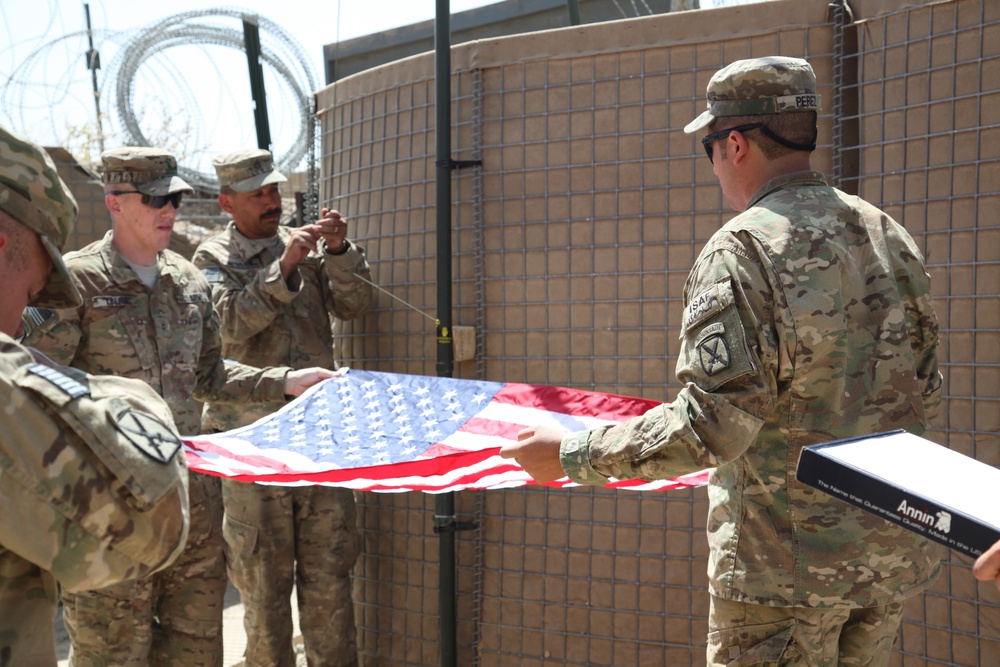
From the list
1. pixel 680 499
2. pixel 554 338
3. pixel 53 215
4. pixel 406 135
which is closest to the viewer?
pixel 53 215

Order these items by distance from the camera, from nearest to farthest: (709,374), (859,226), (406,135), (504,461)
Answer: (709,374) < (859,226) < (504,461) < (406,135)

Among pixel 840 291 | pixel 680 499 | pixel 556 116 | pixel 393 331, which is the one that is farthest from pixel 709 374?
pixel 393 331

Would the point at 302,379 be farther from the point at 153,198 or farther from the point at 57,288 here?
the point at 57,288

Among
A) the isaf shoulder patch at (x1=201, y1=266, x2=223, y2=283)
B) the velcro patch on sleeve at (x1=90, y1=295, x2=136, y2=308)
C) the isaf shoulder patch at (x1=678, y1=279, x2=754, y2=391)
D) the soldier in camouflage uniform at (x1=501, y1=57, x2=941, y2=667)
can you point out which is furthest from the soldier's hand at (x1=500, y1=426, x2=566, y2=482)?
the isaf shoulder patch at (x1=201, y1=266, x2=223, y2=283)

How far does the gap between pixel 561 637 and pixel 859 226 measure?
2.57 meters

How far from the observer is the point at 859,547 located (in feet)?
8.03

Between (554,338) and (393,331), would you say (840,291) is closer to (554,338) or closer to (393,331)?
(554,338)

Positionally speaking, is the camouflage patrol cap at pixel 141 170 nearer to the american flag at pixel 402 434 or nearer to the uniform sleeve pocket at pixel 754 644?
the american flag at pixel 402 434

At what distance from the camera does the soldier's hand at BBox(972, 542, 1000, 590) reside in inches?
62.7

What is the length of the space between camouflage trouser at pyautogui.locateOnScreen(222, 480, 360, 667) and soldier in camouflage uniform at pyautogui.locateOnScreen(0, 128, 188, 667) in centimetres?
306

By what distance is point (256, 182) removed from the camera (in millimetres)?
4910

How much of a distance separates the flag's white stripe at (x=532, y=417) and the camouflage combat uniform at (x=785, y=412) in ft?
4.49

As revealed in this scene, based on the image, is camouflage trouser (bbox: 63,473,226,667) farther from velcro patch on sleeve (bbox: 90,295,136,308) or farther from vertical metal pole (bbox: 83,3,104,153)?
vertical metal pole (bbox: 83,3,104,153)

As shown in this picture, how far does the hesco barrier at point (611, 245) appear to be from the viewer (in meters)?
3.67
